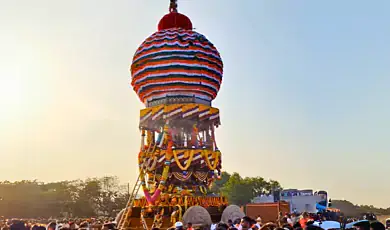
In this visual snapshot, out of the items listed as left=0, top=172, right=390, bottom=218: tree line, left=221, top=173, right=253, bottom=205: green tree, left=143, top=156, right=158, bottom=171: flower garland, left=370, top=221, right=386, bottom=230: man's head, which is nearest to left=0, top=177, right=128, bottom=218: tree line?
left=0, top=172, right=390, bottom=218: tree line

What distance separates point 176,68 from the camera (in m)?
36.0

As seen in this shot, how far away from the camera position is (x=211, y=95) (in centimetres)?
3819

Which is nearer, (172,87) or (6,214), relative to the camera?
(172,87)

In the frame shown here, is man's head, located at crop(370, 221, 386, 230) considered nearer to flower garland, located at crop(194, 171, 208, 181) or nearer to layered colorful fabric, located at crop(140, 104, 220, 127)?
layered colorful fabric, located at crop(140, 104, 220, 127)

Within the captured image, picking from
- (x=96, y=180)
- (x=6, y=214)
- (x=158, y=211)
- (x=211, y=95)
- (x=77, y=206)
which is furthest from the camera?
(x=96, y=180)

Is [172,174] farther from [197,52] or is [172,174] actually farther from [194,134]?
[197,52]

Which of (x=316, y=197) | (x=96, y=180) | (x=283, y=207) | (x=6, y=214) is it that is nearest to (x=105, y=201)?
(x=96, y=180)

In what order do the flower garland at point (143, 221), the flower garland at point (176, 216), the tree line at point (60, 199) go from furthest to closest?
the tree line at point (60, 199) → the flower garland at point (176, 216) → the flower garland at point (143, 221)

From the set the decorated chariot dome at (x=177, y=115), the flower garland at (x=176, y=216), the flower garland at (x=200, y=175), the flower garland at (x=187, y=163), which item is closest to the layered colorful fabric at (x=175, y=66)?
the decorated chariot dome at (x=177, y=115)

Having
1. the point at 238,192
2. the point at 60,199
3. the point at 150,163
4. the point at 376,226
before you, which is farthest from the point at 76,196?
the point at 376,226

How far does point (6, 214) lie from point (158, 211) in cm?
3724

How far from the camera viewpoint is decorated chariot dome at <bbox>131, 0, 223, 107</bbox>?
119 feet

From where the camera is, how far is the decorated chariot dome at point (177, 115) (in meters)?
35.1

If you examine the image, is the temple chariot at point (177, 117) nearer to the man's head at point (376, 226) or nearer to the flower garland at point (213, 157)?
the flower garland at point (213, 157)
